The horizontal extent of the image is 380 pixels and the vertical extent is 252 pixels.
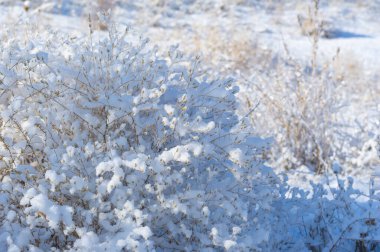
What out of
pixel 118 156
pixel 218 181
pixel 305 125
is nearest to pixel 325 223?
pixel 218 181

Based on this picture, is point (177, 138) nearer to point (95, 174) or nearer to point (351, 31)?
point (95, 174)

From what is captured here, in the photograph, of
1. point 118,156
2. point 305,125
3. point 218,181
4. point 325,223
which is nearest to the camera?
point 118,156

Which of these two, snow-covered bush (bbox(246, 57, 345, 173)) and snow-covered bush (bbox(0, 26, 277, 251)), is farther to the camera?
snow-covered bush (bbox(246, 57, 345, 173))

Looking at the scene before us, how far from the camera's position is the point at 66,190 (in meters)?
1.85

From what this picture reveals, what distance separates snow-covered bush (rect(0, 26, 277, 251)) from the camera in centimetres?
178

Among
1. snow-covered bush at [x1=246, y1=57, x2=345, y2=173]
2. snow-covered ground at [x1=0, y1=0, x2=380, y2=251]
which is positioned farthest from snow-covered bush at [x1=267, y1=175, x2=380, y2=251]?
snow-covered bush at [x1=246, y1=57, x2=345, y2=173]

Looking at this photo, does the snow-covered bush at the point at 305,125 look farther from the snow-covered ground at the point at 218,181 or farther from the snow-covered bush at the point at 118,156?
the snow-covered bush at the point at 118,156

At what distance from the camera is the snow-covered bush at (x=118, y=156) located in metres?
1.78

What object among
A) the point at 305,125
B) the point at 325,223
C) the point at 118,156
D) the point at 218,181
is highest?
the point at 118,156

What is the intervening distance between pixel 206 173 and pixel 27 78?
0.67m

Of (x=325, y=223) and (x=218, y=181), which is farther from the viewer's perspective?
(x=325, y=223)

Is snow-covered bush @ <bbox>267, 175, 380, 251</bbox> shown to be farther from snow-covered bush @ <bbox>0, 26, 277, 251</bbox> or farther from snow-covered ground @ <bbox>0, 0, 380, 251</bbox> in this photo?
snow-covered bush @ <bbox>0, 26, 277, 251</bbox>

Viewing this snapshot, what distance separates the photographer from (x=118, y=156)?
180 centimetres

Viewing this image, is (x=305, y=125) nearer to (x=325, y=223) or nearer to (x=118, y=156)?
(x=325, y=223)
